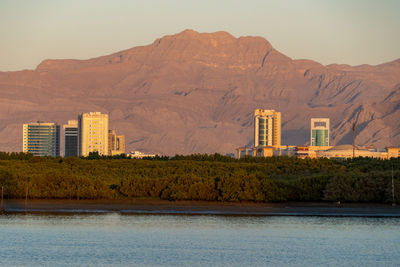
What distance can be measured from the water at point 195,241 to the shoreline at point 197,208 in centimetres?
292

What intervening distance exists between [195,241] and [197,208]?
2042 cm

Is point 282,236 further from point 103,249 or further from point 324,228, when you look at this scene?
point 103,249

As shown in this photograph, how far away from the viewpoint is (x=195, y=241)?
63656 mm

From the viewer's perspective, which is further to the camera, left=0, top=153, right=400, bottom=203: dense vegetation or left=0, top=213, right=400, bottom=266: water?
left=0, top=153, right=400, bottom=203: dense vegetation

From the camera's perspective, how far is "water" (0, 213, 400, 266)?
55.9m

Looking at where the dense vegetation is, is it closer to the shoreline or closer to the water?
the shoreline

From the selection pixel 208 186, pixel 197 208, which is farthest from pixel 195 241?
pixel 208 186

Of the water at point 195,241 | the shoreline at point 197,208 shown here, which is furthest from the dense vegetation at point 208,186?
the water at point 195,241

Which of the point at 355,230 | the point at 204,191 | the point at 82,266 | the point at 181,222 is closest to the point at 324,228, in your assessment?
the point at 355,230

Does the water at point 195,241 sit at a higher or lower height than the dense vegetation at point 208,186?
lower

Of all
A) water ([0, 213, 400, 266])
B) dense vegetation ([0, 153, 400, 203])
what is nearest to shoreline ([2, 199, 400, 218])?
dense vegetation ([0, 153, 400, 203])

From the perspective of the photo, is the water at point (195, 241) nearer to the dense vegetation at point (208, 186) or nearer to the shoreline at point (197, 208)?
the shoreline at point (197, 208)

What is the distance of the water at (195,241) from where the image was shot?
5591 centimetres

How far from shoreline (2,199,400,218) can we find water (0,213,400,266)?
292 centimetres
